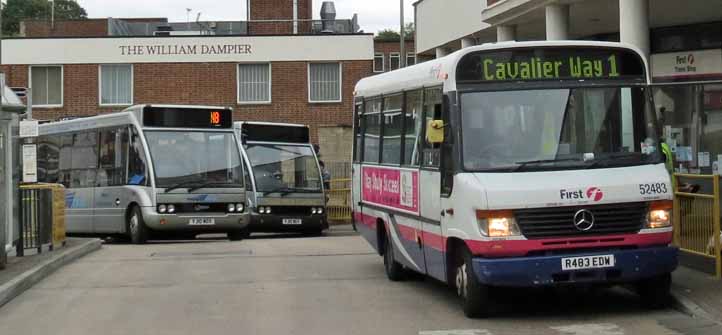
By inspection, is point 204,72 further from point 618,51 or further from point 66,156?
point 618,51

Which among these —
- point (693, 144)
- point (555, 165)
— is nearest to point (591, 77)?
point (555, 165)

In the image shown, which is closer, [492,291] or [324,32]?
[492,291]

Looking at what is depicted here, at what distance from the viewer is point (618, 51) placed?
996 centimetres

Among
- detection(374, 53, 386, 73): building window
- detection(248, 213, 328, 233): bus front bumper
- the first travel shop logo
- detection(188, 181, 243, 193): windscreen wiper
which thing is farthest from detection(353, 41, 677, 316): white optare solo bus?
detection(374, 53, 386, 73): building window

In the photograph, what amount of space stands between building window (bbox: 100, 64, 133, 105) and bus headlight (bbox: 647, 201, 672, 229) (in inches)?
1249

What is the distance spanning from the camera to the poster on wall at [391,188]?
37.0 ft

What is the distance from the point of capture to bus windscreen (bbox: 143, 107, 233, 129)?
2112 cm

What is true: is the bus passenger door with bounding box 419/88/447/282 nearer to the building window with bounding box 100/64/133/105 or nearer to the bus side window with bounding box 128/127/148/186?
the bus side window with bounding box 128/127/148/186

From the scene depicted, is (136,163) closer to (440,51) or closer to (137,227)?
(137,227)

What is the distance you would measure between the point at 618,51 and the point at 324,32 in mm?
29894

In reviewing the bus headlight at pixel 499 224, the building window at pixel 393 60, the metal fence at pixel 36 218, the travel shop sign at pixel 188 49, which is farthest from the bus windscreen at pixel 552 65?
the building window at pixel 393 60

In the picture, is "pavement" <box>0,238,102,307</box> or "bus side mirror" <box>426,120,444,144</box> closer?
"bus side mirror" <box>426,120,444,144</box>

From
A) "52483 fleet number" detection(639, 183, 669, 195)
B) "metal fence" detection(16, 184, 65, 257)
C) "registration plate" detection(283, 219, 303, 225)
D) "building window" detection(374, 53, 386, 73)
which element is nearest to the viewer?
"52483 fleet number" detection(639, 183, 669, 195)

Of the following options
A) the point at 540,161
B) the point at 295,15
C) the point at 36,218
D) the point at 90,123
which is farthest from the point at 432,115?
the point at 295,15
